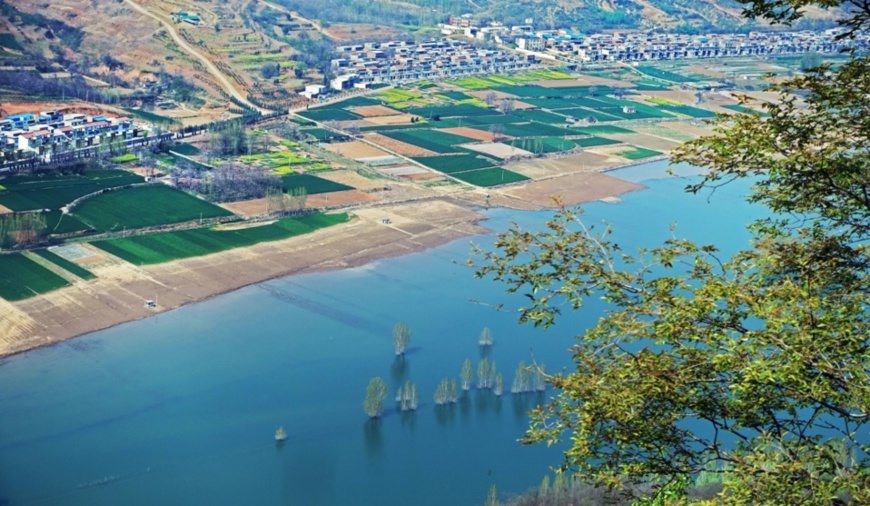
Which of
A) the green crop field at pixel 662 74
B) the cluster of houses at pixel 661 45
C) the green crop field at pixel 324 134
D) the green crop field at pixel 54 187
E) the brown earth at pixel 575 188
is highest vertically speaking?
the cluster of houses at pixel 661 45

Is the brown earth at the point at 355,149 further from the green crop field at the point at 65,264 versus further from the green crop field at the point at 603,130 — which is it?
the green crop field at the point at 65,264

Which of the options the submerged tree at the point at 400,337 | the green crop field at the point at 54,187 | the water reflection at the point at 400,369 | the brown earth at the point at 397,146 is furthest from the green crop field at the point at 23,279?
the brown earth at the point at 397,146

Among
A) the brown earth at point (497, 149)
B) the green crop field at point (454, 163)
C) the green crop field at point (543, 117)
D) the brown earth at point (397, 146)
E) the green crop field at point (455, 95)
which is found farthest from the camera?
the green crop field at point (455, 95)

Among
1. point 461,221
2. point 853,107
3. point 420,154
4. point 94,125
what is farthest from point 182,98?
point 853,107

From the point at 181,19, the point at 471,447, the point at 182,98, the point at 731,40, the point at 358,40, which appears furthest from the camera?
the point at 731,40

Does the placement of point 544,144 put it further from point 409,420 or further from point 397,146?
point 409,420

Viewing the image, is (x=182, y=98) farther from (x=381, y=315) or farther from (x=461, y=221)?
(x=381, y=315)
